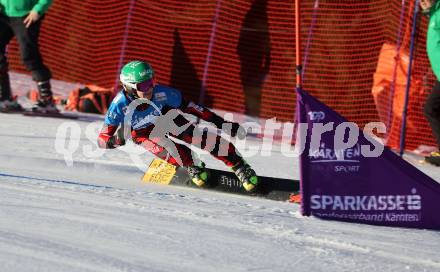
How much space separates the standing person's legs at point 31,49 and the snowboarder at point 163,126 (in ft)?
12.8

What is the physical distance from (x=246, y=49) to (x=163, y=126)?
5.15 m

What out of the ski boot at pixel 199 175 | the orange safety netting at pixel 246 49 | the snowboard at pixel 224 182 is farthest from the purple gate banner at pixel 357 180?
the orange safety netting at pixel 246 49

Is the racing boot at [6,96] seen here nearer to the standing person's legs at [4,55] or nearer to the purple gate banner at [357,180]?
the standing person's legs at [4,55]

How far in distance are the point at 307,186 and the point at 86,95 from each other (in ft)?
23.4

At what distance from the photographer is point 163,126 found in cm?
805

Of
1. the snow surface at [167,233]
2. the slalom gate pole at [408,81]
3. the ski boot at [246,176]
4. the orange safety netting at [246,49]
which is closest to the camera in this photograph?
the snow surface at [167,233]

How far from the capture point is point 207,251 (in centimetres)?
526

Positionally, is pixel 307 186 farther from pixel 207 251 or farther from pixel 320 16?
pixel 320 16

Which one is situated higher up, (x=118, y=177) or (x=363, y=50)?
(x=363, y=50)

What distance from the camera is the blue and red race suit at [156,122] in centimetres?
785

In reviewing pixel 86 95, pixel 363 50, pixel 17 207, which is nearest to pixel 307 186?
pixel 17 207

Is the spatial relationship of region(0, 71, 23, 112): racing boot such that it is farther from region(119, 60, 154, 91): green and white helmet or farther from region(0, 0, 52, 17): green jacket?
region(119, 60, 154, 91): green and white helmet

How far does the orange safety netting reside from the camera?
11648 millimetres

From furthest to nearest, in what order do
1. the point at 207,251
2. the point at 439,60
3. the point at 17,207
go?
1. the point at 439,60
2. the point at 17,207
3. the point at 207,251
